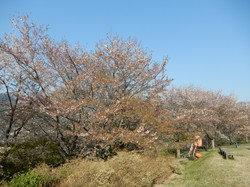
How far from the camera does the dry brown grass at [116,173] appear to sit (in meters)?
7.53

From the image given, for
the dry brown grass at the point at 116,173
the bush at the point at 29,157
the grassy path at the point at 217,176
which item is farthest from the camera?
the bush at the point at 29,157

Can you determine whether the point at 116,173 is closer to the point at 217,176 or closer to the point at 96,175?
the point at 96,175

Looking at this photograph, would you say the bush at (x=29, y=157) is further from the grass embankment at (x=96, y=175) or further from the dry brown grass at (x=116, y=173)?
the dry brown grass at (x=116, y=173)

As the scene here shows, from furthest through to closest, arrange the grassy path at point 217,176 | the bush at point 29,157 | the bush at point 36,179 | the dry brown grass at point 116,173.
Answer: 1. the bush at point 29,157
2. the grassy path at point 217,176
3. the dry brown grass at point 116,173
4. the bush at point 36,179

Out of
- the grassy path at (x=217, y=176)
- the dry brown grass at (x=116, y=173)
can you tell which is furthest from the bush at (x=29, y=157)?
the grassy path at (x=217, y=176)

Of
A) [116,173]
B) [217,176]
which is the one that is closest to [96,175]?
[116,173]

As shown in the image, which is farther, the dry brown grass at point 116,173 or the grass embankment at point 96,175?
the dry brown grass at point 116,173

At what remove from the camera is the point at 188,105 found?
25828 millimetres

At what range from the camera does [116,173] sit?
838cm

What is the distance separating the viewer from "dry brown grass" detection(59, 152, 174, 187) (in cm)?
753

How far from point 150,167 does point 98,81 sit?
207 inches

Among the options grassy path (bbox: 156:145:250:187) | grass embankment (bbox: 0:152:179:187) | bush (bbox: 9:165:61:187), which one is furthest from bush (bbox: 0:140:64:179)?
grassy path (bbox: 156:145:250:187)

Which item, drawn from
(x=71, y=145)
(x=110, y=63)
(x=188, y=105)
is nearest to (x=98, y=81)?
(x=110, y=63)

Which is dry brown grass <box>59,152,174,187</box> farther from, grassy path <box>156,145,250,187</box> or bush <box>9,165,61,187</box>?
grassy path <box>156,145,250,187</box>
